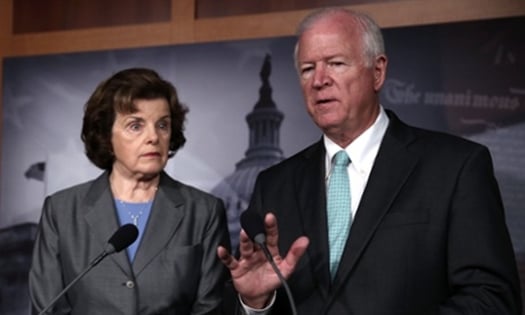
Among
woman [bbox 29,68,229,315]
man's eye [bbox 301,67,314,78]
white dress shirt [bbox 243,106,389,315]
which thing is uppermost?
man's eye [bbox 301,67,314,78]

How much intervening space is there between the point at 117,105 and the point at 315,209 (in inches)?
32.4

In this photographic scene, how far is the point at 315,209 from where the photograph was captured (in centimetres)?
205

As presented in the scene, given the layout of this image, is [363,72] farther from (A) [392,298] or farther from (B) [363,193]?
(A) [392,298]

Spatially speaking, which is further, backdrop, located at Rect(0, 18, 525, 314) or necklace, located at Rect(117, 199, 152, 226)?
backdrop, located at Rect(0, 18, 525, 314)

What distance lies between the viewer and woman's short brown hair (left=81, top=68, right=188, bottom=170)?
2539 mm

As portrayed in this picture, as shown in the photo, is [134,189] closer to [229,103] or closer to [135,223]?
[135,223]

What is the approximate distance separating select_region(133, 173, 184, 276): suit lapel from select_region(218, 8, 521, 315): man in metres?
0.44

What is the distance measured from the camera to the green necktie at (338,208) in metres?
1.99

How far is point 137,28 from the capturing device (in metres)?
4.00

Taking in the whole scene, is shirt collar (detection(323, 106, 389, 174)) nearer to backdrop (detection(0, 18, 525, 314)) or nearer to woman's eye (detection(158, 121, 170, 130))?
woman's eye (detection(158, 121, 170, 130))

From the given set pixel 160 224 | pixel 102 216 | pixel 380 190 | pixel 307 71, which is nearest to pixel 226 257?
pixel 380 190

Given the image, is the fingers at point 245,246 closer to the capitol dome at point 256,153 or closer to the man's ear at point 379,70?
the man's ear at point 379,70

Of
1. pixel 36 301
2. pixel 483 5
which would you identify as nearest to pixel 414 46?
pixel 483 5

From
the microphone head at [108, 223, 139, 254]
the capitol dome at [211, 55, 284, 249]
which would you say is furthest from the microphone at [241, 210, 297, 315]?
the capitol dome at [211, 55, 284, 249]
